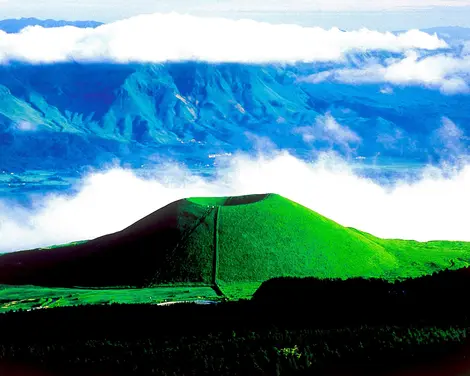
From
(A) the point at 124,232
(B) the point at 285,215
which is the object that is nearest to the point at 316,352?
(B) the point at 285,215

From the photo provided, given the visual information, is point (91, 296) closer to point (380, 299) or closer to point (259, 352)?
point (380, 299)

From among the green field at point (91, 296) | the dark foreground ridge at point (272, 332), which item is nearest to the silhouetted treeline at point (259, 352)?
the dark foreground ridge at point (272, 332)

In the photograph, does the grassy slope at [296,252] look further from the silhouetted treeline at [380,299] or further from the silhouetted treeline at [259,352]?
the silhouetted treeline at [259,352]

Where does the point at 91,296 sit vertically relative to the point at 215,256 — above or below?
below

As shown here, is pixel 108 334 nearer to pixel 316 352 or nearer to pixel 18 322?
pixel 18 322

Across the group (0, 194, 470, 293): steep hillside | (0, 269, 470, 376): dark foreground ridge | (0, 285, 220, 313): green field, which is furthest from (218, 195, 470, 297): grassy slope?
(0, 269, 470, 376): dark foreground ridge

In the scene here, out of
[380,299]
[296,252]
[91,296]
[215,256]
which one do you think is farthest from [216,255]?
[380,299]
